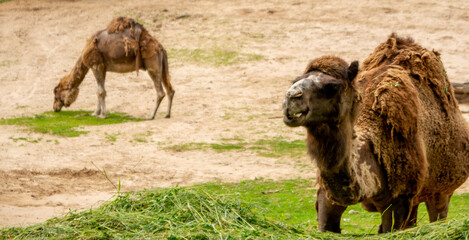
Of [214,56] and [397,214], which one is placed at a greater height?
[397,214]

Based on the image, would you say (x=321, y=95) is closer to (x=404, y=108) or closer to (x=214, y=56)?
(x=404, y=108)

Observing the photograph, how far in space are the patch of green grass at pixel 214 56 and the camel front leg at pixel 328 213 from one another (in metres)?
12.3

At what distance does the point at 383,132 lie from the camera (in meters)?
5.50

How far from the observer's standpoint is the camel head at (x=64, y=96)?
15391 millimetres

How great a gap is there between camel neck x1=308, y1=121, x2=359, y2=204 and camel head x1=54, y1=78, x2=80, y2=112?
1135cm

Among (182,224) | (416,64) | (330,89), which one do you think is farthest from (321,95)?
(416,64)

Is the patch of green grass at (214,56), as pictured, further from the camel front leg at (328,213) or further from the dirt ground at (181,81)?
the camel front leg at (328,213)

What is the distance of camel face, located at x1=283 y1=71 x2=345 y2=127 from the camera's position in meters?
4.50

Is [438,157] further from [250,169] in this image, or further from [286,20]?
[286,20]

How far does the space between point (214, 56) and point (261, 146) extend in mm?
6559

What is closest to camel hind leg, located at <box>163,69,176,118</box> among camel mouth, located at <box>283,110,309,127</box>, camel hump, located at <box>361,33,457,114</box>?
camel hump, located at <box>361,33,457,114</box>

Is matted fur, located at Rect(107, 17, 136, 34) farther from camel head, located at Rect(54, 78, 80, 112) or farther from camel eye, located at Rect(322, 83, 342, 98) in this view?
camel eye, located at Rect(322, 83, 342, 98)

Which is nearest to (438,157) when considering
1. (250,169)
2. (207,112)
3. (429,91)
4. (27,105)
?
(429,91)

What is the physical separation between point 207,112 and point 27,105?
450cm
